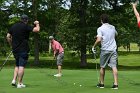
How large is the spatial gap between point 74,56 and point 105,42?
38398 mm

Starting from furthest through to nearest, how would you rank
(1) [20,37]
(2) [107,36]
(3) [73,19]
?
1. (3) [73,19]
2. (1) [20,37]
3. (2) [107,36]

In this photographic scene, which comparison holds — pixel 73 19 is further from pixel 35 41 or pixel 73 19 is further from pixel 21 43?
pixel 21 43

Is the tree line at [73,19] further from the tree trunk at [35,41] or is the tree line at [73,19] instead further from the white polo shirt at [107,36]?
the white polo shirt at [107,36]

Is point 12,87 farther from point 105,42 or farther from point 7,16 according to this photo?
point 7,16

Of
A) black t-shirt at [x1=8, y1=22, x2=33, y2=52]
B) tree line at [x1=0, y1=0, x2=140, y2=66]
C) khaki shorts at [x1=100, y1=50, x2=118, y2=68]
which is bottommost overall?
khaki shorts at [x1=100, y1=50, x2=118, y2=68]

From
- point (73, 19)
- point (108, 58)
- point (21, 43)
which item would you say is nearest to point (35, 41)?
point (73, 19)

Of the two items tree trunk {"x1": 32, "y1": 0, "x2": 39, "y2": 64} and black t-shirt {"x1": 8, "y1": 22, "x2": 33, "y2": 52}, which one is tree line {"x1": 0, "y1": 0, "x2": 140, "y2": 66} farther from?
black t-shirt {"x1": 8, "y1": 22, "x2": 33, "y2": 52}

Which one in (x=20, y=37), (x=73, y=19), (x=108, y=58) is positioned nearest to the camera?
(x=108, y=58)

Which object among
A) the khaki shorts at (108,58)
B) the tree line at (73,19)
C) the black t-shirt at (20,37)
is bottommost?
the khaki shorts at (108,58)

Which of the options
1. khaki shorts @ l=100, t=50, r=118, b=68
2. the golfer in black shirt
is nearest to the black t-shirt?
the golfer in black shirt

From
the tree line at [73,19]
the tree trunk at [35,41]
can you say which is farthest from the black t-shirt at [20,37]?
the tree trunk at [35,41]

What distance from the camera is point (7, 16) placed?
1996 inches

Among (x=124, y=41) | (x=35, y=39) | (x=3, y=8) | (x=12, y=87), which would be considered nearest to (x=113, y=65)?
(x=12, y=87)

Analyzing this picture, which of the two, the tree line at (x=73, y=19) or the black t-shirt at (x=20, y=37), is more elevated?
the tree line at (x=73, y=19)
